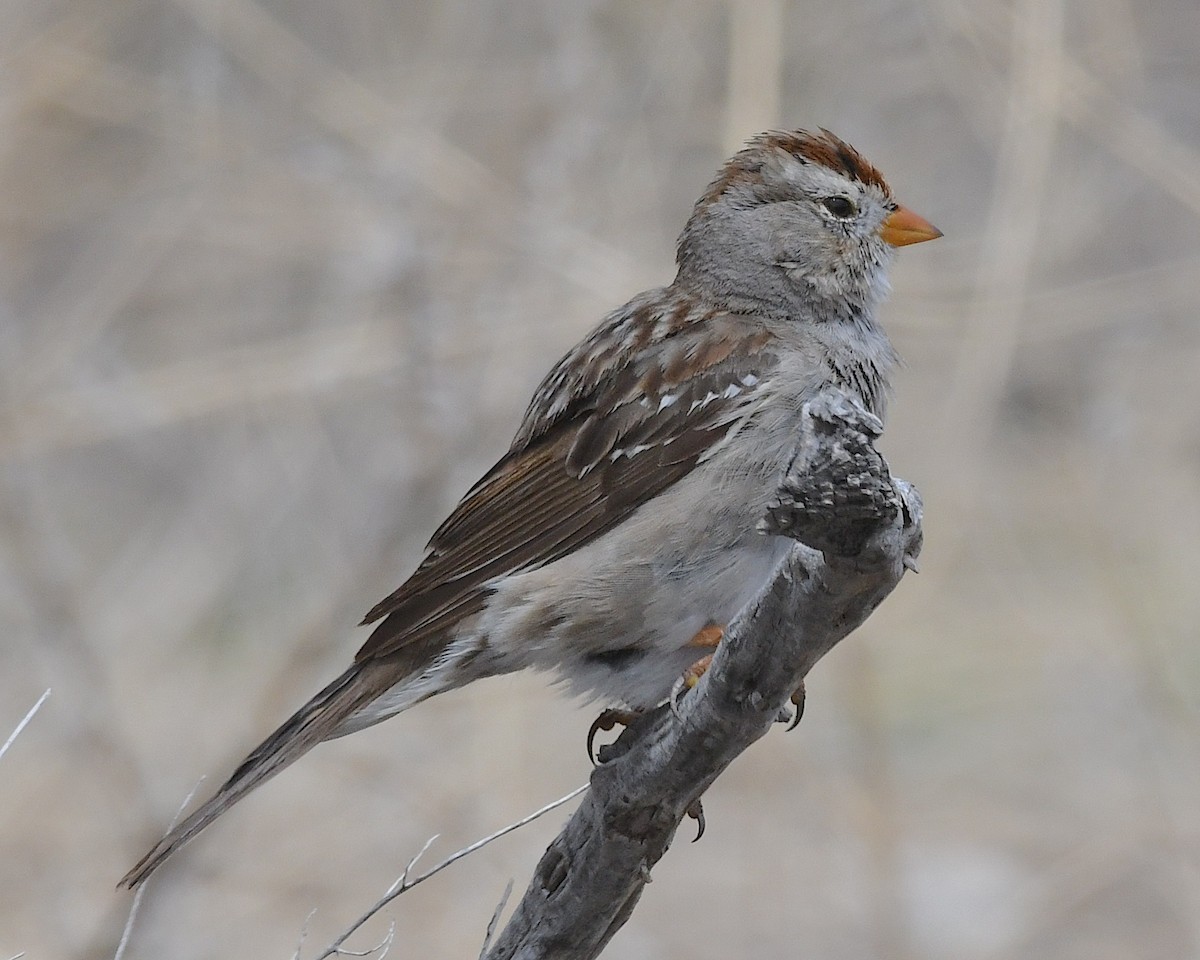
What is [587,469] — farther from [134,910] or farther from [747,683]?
[134,910]

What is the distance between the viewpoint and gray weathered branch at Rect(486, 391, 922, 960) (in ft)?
5.74

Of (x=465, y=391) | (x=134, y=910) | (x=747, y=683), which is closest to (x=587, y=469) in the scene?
(x=747, y=683)

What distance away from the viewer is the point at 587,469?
3064mm

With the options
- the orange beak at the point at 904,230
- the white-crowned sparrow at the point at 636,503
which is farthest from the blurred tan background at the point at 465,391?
the white-crowned sparrow at the point at 636,503

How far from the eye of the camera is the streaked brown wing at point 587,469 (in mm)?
2943

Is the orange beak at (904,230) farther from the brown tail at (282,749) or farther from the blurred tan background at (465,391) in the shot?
the brown tail at (282,749)

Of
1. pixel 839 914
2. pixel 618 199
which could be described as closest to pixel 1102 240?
pixel 618 199

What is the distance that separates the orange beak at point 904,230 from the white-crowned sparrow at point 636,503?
0.22ft

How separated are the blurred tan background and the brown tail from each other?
1952mm

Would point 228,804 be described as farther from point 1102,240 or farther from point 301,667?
point 1102,240

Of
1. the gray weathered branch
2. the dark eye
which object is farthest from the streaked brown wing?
the gray weathered branch

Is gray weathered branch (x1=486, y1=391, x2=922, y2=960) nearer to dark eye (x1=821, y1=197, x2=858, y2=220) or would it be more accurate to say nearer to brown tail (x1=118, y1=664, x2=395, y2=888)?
brown tail (x1=118, y1=664, x2=395, y2=888)

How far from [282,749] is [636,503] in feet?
2.64

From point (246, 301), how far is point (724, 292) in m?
3.03
